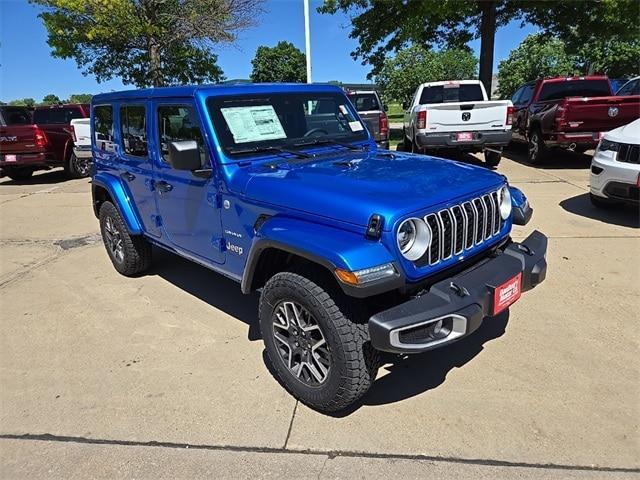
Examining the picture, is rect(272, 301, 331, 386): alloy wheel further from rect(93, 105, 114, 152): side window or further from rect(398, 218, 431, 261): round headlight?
rect(93, 105, 114, 152): side window

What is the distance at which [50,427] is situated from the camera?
2818mm

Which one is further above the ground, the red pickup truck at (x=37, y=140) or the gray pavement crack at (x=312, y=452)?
the red pickup truck at (x=37, y=140)

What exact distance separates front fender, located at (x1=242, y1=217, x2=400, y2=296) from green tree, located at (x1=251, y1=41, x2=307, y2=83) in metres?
55.7

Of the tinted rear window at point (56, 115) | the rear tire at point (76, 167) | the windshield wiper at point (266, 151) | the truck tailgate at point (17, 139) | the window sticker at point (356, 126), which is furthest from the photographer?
the tinted rear window at point (56, 115)

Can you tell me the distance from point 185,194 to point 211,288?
1304 mm

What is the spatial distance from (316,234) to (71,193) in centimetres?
967

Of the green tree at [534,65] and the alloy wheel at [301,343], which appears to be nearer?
the alloy wheel at [301,343]

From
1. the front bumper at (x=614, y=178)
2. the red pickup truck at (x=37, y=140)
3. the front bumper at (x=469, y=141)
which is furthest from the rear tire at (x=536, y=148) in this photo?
the red pickup truck at (x=37, y=140)

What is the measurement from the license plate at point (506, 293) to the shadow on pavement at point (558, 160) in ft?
28.0

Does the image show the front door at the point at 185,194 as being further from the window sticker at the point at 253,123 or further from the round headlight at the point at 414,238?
the round headlight at the point at 414,238

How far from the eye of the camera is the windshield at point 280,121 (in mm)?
3381

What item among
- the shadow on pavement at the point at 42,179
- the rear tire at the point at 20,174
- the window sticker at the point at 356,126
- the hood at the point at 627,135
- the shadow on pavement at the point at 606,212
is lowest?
the shadow on pavement at the point at 606,212

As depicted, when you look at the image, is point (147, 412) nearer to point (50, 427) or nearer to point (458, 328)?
point (50, 427)

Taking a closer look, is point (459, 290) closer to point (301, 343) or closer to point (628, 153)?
point (301, 343)
